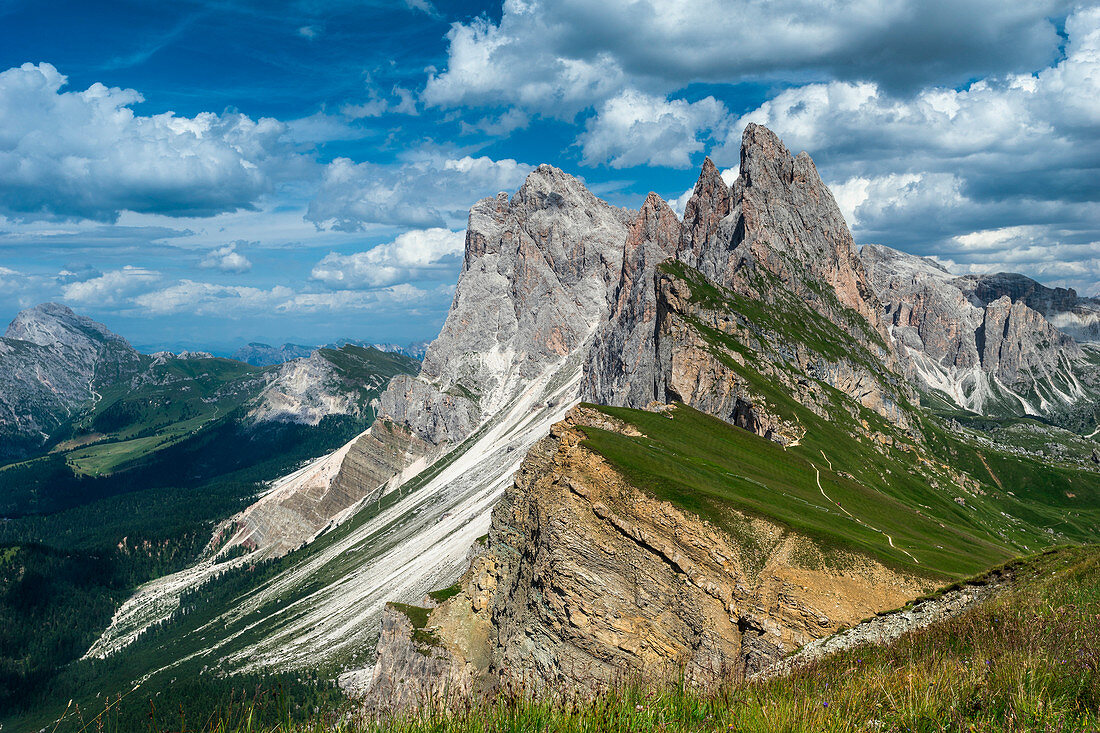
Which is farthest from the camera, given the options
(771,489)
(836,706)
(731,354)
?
(731,354)

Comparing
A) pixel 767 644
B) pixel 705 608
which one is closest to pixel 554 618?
pixel 705 608

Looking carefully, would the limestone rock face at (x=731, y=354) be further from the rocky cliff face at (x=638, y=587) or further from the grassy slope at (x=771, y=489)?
the rocky cliff face at (x=638, y=587)

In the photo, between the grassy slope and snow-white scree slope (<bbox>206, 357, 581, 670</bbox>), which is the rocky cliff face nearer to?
the grassy slope

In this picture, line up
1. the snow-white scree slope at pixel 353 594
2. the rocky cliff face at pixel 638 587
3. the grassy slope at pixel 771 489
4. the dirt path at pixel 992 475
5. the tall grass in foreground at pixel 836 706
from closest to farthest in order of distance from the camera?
the tall grass in foreground at pixel 836 706 → the rocky cliff face at pixel 638 587 → the grassy slope at pixel 771 489 → the snow-white scree slope at pixel 353 594 → the dirt path at pixel 992 475

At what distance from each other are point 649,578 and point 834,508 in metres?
33.3

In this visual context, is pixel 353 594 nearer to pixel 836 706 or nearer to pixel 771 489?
pixel 771 489

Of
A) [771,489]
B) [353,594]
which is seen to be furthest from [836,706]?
[353,594]

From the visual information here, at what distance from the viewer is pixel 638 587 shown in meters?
47.2

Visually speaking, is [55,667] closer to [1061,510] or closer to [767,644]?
[767,644]

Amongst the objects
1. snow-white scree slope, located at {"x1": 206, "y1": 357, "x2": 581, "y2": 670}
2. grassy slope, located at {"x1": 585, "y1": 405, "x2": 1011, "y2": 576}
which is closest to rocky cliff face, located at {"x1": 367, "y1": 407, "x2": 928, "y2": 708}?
grassy slope, located at {"x1": 585, "y1": 405, "x2": 1011, "y2": 576}

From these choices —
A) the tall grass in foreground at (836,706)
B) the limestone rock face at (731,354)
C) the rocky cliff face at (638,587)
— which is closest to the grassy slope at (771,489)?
the rocky cliff face at (638,587)

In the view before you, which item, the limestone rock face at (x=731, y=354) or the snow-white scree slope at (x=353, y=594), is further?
the snow-white scree slope at (x=353, y=594)

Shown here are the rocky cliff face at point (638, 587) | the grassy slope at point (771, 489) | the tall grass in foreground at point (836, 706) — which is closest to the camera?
the tall grass in foreground at point (836, 706)

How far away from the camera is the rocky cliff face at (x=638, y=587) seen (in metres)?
42.7
